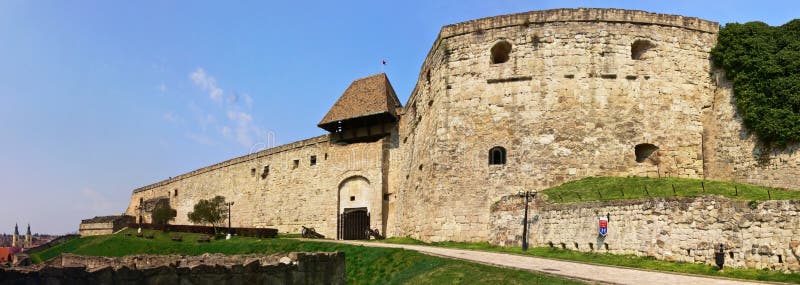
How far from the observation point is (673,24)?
23984 millimetres

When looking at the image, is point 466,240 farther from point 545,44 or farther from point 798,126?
point 798,126

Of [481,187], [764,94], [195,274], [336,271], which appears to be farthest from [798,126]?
[195,274]

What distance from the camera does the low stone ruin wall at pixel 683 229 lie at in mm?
12766

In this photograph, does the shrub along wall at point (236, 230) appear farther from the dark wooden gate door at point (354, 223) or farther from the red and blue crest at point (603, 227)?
the red and blue crest at point (603, 227)

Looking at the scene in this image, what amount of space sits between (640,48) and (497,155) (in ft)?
22.1

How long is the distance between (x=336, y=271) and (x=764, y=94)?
688 inches

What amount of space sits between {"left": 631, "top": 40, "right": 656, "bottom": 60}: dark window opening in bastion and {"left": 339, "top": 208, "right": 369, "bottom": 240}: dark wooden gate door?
15.0m

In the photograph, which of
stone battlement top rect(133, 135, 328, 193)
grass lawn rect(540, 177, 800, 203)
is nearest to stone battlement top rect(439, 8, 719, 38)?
grass lawn rect(540, 177, 800, 203)

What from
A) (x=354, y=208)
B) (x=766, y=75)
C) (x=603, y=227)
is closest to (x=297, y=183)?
(x=354, y=208)

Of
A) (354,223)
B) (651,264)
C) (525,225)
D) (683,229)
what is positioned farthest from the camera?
(354,223)

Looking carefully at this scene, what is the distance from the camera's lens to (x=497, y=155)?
24.0 meters

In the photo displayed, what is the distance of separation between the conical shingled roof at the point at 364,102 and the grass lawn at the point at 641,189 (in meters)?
12.7

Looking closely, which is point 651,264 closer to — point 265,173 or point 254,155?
point 265,173

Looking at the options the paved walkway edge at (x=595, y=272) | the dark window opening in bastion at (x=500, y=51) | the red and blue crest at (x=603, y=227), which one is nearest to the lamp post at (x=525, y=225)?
the paved walkway edge at (x=595, y=272)
